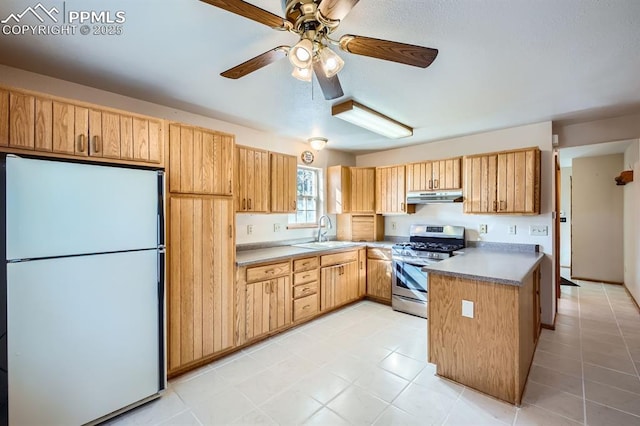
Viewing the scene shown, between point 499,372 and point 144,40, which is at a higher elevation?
point 144,40

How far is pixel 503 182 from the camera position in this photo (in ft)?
11.2

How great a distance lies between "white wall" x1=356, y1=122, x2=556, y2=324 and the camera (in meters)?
3.31

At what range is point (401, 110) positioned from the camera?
2.96 metres

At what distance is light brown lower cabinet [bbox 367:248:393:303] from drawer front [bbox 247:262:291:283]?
1.57 m

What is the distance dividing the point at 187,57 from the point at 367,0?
1.27 meters

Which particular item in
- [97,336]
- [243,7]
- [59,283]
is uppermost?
[243,7]

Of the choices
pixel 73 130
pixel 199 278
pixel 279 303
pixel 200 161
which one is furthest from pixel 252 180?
pixel 73 130

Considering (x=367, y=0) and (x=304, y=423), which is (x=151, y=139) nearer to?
(x=367, y=0)

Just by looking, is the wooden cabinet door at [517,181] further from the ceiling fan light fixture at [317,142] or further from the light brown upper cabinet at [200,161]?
the light brown upper cabinet at [200,161]

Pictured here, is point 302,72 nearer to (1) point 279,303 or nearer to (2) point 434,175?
(1) point 279,303

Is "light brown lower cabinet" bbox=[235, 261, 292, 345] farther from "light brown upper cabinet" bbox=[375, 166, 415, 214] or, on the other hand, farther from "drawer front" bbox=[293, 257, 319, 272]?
"light brown upper cabinet" bbox=[375, 166, 415, 214]

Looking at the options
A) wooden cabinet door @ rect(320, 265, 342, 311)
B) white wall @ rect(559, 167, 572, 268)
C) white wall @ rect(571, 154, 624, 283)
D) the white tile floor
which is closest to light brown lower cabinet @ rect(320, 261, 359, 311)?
wooden cabinet door @ rect(320, 265, 342, 311)

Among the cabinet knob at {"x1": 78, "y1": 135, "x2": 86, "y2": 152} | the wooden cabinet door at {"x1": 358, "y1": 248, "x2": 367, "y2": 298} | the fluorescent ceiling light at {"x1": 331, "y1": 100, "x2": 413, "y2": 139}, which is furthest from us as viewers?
the wooden cabinet door at {"x1": 358, "y1": 248, "x2": 367, "y2": 298}

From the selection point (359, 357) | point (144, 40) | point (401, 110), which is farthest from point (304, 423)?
point (401, 110)
